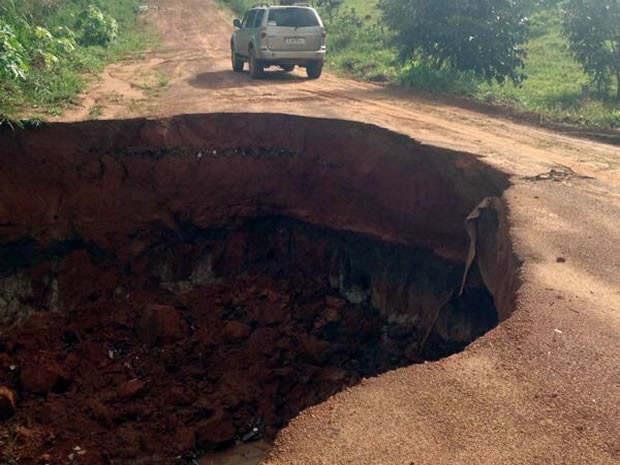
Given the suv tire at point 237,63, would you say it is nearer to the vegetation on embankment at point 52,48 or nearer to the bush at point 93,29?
the vegetation on embankment at point 52,48

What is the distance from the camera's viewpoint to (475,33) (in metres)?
15.4

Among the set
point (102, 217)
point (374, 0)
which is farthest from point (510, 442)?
point (374, 0)

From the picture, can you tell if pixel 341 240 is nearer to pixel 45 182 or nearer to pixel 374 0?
pixel 45 182

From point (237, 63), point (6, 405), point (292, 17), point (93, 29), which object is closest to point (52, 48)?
point (237, 63)

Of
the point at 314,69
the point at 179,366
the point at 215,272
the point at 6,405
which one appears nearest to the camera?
the point at 6,405

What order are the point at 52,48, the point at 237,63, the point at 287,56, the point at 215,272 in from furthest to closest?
the point at 237,63
the point at 287,56
the point at 52,48
the point at 215,272

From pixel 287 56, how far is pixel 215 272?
676 centimetres

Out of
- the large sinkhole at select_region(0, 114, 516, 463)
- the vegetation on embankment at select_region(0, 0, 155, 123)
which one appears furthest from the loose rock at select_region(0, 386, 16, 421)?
the vegetation on embankment at select_region(0, 0, 155, 123)

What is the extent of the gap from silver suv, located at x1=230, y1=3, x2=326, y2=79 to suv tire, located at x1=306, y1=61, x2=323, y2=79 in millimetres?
160

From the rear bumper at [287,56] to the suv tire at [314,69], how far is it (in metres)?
0.28

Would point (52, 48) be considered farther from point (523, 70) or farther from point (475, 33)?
point (523, 70)

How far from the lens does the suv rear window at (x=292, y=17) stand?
1515 centimetres

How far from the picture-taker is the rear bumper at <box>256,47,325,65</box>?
15.2m

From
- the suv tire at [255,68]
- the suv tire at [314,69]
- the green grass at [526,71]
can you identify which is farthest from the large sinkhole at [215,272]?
the suv tire at [314,69]
